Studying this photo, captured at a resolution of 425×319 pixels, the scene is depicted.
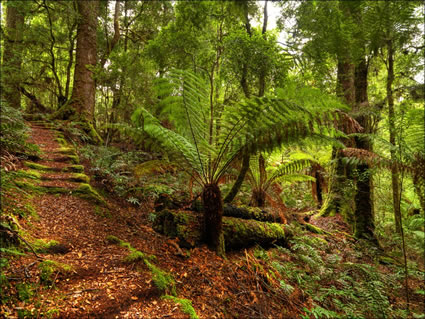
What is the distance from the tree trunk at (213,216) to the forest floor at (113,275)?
Result: 128 mm

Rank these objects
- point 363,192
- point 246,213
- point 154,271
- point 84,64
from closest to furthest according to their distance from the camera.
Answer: point 154,271, point 246,213, point 363,192, point 84,64

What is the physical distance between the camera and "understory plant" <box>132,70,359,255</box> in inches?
81.7

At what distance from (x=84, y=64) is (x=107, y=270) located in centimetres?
578

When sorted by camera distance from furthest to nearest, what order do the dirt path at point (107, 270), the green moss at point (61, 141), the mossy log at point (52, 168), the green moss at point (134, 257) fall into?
1. the green moss at point (61, 141)
2. the mossy log at point (52, 168)
3. the green moss at point (134, 257)
4. the dirt path at point (107, 270)

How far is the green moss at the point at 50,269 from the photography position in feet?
4.55

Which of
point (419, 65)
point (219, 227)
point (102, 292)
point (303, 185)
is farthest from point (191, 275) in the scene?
point (303, 185)

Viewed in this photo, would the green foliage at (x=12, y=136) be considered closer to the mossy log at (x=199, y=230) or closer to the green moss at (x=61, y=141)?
the green moss at (x=61, y=141)

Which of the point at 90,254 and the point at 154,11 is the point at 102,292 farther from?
the point at 154,11

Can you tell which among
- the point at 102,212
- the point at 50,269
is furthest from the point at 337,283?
the point at 102,212

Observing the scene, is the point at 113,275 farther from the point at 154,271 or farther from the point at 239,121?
the point at 239,121

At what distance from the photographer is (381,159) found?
8.16ft

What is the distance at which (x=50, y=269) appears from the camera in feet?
4.74

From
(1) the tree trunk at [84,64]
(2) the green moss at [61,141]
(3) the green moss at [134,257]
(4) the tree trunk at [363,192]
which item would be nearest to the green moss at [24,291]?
(3) the green moss at [134,257]

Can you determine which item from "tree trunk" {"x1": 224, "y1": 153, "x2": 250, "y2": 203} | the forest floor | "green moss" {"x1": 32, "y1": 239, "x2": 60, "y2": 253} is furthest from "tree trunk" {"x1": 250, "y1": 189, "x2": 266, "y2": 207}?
"green moss" {"x1": 32, "y1": 239, "x2": 60, "y2": 253}
